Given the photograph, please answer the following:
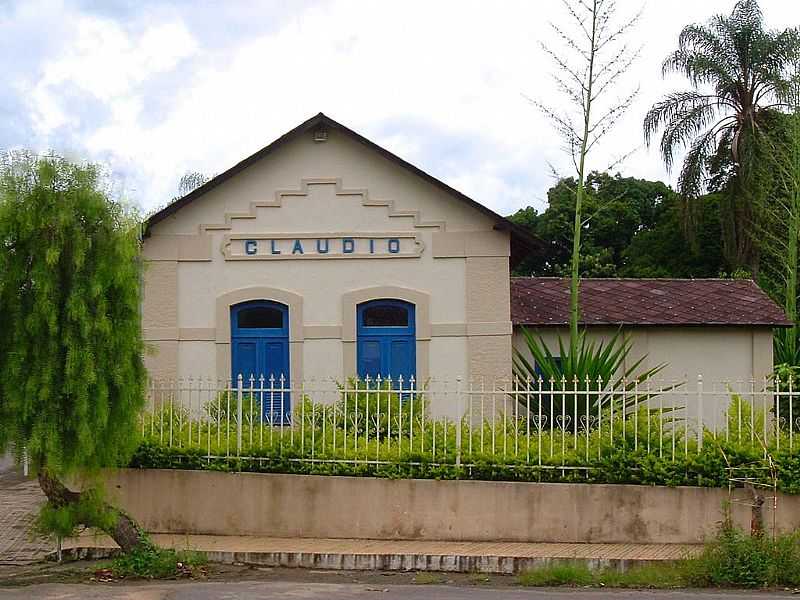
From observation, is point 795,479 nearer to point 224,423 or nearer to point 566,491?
point 566,491

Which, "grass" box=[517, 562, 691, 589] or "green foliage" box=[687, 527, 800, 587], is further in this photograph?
"grass" box=[517, 562, 691, 589]

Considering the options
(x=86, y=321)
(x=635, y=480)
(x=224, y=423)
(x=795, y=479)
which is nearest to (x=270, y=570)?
(x=224, y=423)

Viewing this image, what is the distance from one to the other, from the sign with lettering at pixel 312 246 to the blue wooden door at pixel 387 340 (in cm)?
74

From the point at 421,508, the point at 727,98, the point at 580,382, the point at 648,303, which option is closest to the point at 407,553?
the point at 421,508

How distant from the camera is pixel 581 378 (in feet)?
45.1

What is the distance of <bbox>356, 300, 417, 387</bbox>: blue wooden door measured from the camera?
593 inches

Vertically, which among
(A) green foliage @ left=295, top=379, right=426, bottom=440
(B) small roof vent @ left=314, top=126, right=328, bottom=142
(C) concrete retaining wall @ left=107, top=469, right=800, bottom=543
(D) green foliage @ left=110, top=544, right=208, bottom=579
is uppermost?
(B) small roof vent @ left=314, top=126, right=328, bottom=142

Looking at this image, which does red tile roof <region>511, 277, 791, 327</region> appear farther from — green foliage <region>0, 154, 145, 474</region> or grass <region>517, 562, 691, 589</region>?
green foliage <region>0, 154, 145, 474</region>

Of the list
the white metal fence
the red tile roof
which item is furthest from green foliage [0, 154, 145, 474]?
the red tile roof

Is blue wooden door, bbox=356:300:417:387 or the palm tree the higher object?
the palm tree

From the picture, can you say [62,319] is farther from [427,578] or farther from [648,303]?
[648,303]

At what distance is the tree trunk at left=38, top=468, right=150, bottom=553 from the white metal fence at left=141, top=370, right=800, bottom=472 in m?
1.57

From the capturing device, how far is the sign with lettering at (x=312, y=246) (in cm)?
1500

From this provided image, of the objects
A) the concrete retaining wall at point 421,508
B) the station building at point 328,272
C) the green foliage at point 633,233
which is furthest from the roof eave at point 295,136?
the green foliage at point 633,233
